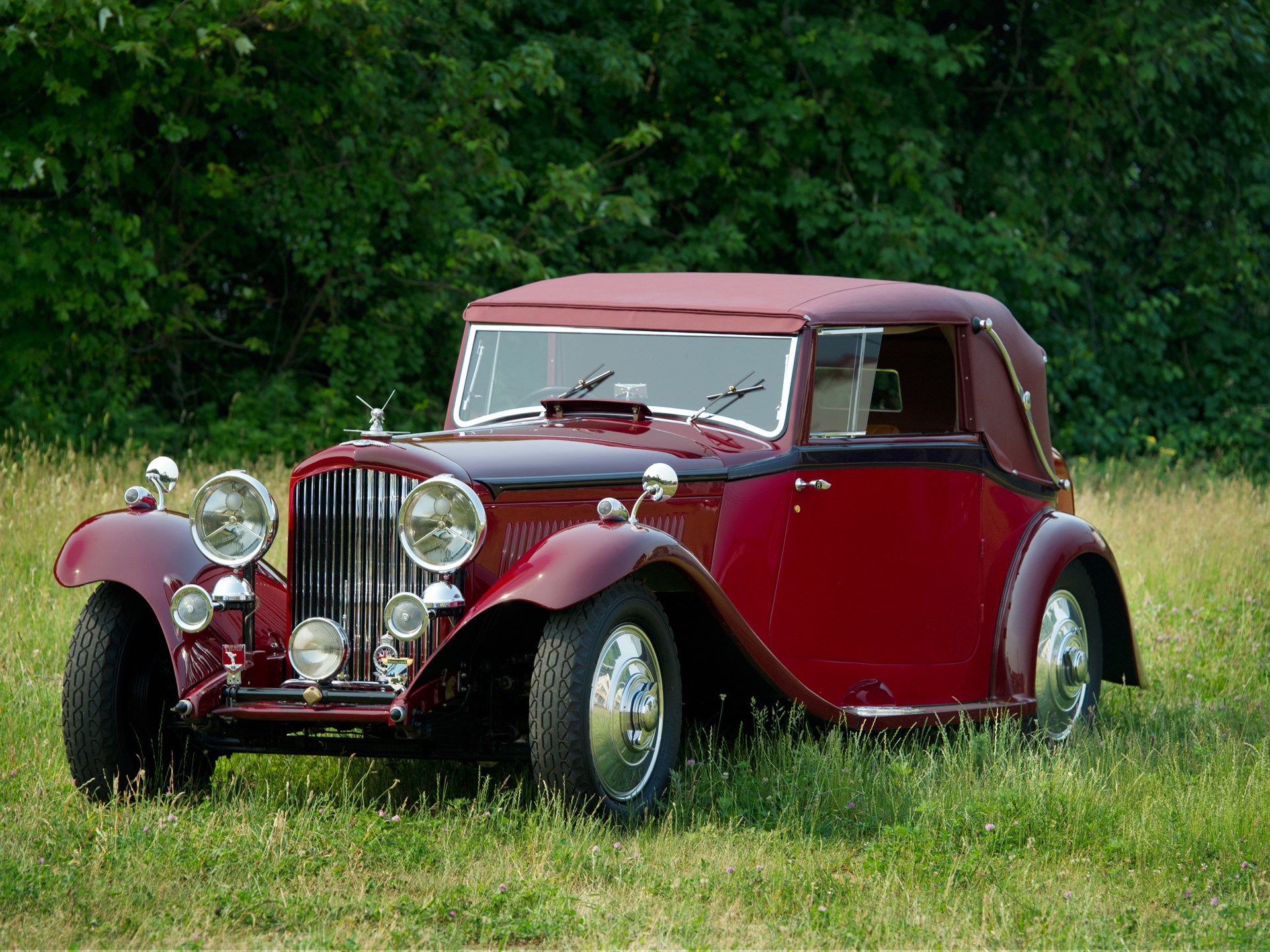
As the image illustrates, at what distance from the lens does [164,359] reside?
13.0 metres

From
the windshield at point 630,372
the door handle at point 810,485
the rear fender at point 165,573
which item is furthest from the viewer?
the windshield at point 630,372

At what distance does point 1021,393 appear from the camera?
6180 mm

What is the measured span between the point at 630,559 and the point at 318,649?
3.41ft

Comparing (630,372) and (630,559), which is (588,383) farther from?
(630,559)

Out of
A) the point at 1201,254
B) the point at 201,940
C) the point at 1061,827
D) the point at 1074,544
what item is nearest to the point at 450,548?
the point at 201,940

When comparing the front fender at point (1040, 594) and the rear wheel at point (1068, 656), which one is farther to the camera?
the rear wheel at point (1068, 656)

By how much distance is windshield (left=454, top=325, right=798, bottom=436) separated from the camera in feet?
17.5

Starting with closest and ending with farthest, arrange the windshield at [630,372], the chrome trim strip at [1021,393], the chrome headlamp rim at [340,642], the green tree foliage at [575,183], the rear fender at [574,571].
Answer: the rear fender at [574,571] → the chrome headlamp rim at [340,642] → the windshield at [630,372] → the chrome trim strip at [1021,393] → the green tree foliage at [575,183]

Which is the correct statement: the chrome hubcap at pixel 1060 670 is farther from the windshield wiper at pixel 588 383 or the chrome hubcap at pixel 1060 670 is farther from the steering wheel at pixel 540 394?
the steering wheel at pixel 540 394

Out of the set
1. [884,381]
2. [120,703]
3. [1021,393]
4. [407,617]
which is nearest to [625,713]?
[407,617]

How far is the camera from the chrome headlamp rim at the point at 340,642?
14.6 ft

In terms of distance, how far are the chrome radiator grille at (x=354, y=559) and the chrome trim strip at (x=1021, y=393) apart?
105 inches

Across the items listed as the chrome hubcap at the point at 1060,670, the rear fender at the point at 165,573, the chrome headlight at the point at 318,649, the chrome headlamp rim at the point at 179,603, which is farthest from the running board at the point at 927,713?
the chrome headlamp rim at the point at 179,603

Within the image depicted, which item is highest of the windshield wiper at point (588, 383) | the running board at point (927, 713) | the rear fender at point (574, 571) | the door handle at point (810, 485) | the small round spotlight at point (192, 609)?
the windshield wiper at point (588, 383)
